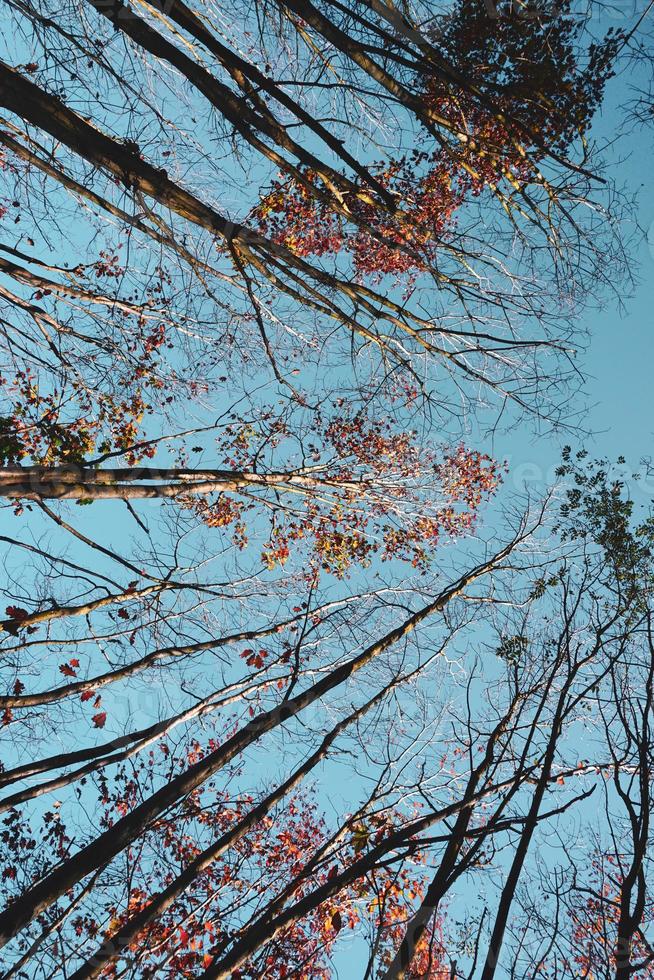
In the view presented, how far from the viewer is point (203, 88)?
388 cm

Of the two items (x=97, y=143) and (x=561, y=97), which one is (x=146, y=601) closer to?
(x=97, y=143)

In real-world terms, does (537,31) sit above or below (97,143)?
above

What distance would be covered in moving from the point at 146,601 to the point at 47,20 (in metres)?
6.04

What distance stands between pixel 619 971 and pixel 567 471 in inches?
230

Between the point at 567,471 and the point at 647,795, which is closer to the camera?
the point at 647,795

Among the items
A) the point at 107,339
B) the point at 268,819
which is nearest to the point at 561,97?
the point at 107,339

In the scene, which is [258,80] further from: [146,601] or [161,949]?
[161,949]

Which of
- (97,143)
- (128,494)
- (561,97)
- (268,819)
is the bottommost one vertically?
(268,819)

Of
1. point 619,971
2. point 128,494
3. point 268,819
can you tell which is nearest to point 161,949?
point 268,819

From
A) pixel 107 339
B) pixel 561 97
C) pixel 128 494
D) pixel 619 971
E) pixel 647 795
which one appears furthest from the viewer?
pixel 107 339

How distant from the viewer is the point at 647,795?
3.19 meters

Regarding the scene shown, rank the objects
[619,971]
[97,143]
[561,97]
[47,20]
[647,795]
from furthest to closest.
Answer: [561,97] < [47,20] < [97,143] < [647,795] < [619,971]

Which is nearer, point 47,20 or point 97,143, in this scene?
point 97,143

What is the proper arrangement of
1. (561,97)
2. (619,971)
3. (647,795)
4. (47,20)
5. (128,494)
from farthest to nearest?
(561,97) < (128,494) < (47,20) < (647,795) < (619,971)
